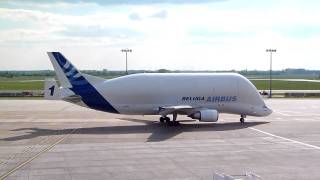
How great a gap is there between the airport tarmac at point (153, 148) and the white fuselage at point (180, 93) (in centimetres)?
169

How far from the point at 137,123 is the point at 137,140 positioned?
414 inches

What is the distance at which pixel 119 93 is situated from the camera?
40.7m

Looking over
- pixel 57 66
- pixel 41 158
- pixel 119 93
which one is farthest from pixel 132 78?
pixel 41 158

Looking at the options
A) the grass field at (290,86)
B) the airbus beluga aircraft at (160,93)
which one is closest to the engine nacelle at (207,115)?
the airbus beluga aircraft at (160,93)

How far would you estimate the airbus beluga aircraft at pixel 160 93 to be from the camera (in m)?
40.0

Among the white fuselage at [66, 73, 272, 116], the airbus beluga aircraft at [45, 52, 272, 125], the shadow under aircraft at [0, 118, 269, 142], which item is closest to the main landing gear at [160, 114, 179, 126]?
the airbus beluga aircraft at [45, 52, 272, 125]

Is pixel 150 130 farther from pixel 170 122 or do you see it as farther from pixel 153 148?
pixel 153 148

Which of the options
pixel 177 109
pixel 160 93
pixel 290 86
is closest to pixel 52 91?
pixel 160 93

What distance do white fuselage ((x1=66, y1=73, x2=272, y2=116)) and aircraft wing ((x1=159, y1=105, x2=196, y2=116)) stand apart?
4.15 ft

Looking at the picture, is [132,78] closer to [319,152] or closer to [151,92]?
[151,92]

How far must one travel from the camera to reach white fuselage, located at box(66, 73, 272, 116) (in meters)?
40.8

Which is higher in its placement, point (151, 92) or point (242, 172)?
point (151, 92)

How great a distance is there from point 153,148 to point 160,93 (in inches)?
493

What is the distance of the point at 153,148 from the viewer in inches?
1156
